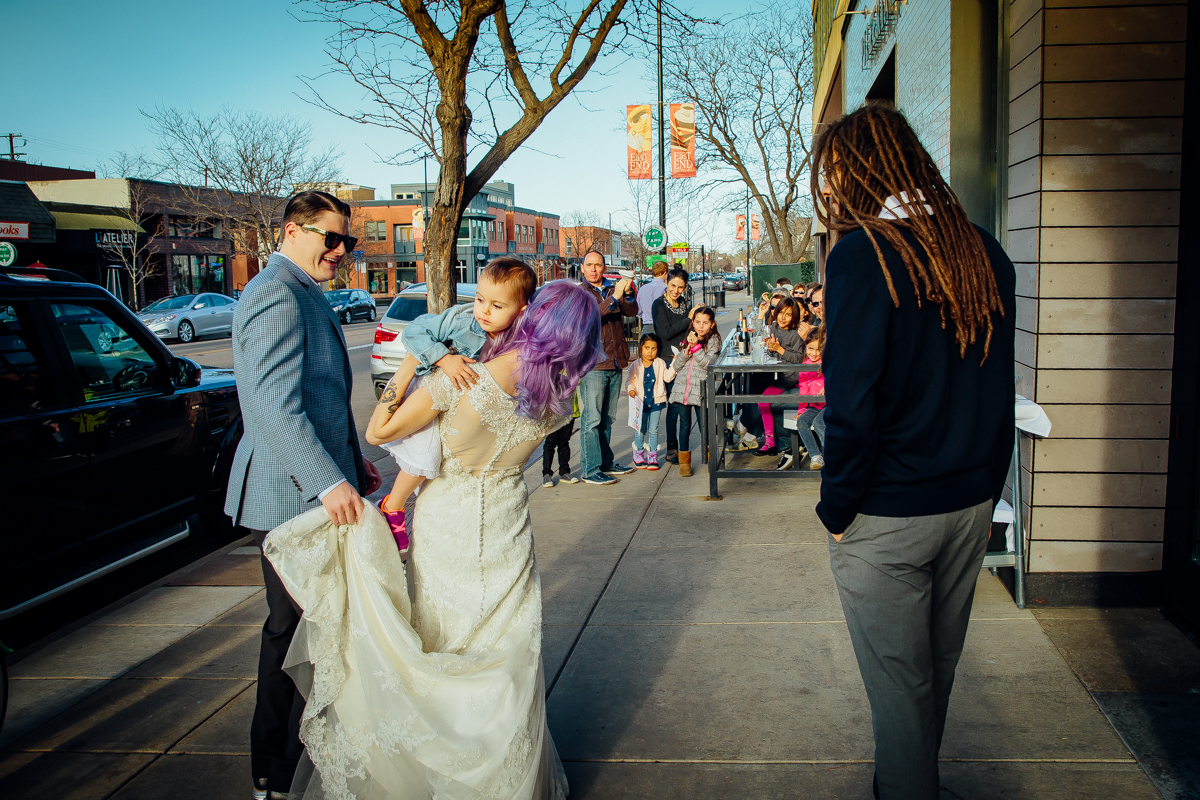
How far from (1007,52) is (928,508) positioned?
3.10 meters

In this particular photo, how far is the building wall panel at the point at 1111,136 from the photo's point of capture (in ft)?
11.9

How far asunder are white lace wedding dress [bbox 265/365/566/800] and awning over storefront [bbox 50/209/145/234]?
1506 inches

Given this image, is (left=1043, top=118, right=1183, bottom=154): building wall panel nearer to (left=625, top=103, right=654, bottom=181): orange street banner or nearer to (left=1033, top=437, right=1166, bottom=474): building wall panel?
(left=1033, top=437, right=1166, bottom=474): building wall panel

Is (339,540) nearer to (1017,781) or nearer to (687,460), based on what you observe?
(1017,781)

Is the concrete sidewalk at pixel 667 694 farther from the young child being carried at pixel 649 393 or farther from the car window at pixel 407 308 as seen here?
the car window at pixel 407 308

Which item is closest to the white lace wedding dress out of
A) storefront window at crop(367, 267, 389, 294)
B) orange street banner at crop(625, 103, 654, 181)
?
orange street banner at crop(625, 103, 654, 181)

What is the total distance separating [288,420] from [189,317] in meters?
25.9

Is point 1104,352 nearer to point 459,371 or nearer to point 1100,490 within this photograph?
point 1100,490

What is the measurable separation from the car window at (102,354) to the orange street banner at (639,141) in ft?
47.6

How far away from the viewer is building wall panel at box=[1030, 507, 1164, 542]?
381 centimetres

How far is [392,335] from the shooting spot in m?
12.7

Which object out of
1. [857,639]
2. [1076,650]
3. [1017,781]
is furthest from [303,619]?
[1076,650]

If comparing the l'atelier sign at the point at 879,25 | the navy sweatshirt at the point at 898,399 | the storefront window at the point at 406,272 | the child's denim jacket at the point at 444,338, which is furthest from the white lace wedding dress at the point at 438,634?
the storefront window at the point at 406,272

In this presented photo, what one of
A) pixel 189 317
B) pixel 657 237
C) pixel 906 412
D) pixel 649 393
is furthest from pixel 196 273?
pixel 906 412
